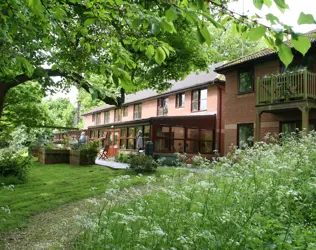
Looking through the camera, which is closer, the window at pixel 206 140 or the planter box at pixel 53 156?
the planter box at pixel 53 156

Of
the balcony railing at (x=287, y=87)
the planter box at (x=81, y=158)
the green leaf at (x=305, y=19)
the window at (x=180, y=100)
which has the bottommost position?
the planter box at (x=81, y=158)

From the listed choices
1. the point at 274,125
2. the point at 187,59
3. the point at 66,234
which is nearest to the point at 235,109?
the point at 274,125

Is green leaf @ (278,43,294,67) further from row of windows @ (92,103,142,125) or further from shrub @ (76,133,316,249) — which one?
row of windows @ (92,103,142,125)

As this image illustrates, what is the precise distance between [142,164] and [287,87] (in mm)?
7271

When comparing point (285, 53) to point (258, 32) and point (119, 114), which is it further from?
point (119, 114)

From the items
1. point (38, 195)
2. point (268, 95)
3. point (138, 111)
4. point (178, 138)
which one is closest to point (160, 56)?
point (38, 195)

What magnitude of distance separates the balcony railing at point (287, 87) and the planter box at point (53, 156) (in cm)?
1191

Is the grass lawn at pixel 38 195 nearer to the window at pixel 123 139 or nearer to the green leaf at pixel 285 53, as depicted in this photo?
the green leaf at pixel 285 53

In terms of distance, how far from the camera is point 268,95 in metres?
14.6

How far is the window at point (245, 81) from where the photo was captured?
1729 centimetres

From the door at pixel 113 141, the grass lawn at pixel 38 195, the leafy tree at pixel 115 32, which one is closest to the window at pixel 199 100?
the door at pixel 113 141

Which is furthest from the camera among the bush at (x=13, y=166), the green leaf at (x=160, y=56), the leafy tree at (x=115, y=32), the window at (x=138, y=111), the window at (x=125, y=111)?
the window at (x=125, y=111)

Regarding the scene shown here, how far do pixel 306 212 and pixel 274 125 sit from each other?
466 inches

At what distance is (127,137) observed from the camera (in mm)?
25875
